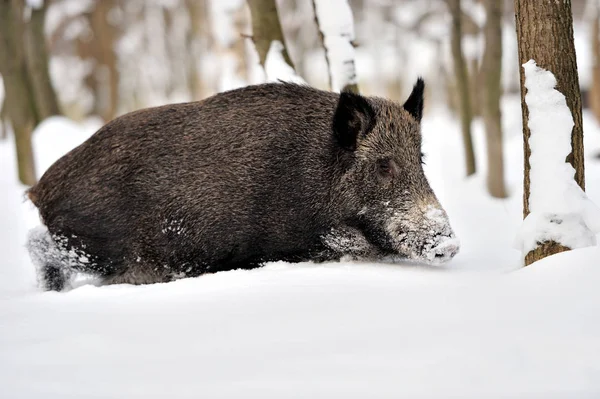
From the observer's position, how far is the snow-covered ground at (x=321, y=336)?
8.96 feet

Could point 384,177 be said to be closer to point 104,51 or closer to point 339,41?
point 339,41

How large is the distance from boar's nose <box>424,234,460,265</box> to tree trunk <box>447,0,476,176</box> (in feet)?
23.1

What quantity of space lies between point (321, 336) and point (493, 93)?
6.90 m

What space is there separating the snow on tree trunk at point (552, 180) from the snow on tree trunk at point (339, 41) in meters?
3.30

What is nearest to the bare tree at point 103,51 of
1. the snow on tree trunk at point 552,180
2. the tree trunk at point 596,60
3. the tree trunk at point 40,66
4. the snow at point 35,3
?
the tree trunk at point 40,66

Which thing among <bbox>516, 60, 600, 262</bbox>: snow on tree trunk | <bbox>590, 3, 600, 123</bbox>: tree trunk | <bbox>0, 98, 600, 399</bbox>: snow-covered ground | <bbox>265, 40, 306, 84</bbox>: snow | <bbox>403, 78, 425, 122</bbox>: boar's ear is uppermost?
<bbox>590, 3, 600, 123</bbox>: tree trunk

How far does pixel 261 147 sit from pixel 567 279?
2358 millimetres

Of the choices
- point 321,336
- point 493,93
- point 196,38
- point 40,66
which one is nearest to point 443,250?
point 321,336

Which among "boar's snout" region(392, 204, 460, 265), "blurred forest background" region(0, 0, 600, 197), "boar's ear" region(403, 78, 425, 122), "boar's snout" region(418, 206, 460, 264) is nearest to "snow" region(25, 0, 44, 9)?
"blurred forest background" region(0, 0, 600, 197)

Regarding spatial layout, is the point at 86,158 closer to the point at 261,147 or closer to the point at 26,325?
the point at 261,147

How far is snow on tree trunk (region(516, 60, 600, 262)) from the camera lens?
4023mm

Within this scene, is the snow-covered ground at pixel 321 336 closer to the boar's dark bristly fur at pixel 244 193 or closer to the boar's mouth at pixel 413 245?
the boar's mouth at pixel 413 245

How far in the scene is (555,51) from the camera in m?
4.12

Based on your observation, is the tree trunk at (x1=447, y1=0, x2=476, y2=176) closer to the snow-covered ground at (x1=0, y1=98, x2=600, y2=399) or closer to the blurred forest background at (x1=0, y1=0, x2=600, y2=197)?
the blurred forest background at (x1=0, y1=0, x2=600, y2=197)
